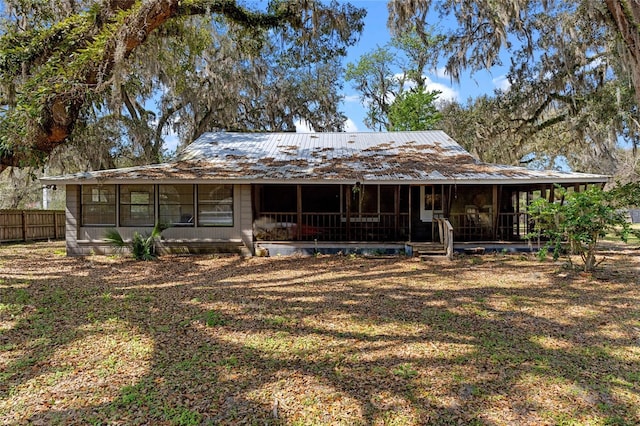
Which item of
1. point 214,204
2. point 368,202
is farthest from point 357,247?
point 214,204

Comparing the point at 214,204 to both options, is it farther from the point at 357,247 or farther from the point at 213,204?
the point at 357,247

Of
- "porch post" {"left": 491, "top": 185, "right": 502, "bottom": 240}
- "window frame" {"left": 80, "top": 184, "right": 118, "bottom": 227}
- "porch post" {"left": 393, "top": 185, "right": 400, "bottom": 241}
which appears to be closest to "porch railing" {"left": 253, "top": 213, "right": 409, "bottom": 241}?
"porch post" {"left": 393, "top": 185, "right": 400, "bottom": 241}

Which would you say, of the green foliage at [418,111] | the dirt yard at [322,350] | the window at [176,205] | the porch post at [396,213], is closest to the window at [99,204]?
the window at [176,205]

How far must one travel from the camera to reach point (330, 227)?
1224cm

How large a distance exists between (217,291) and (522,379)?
17.0 feet

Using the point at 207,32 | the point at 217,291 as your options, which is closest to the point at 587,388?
the point at 217,291

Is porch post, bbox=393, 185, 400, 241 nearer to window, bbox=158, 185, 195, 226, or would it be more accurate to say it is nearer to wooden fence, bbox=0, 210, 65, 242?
window, bbox=158, 185, 195, 226

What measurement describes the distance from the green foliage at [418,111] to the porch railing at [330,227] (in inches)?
544

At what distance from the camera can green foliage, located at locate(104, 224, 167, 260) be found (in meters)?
11.1

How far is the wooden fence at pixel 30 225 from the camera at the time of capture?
1550 cm

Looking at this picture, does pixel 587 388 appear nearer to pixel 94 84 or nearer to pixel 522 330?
pixel 522 330

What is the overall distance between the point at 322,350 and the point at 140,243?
27.7 feet

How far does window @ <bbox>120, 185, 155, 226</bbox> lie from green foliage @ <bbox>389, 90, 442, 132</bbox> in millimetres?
18145

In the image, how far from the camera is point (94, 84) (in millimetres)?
7668
